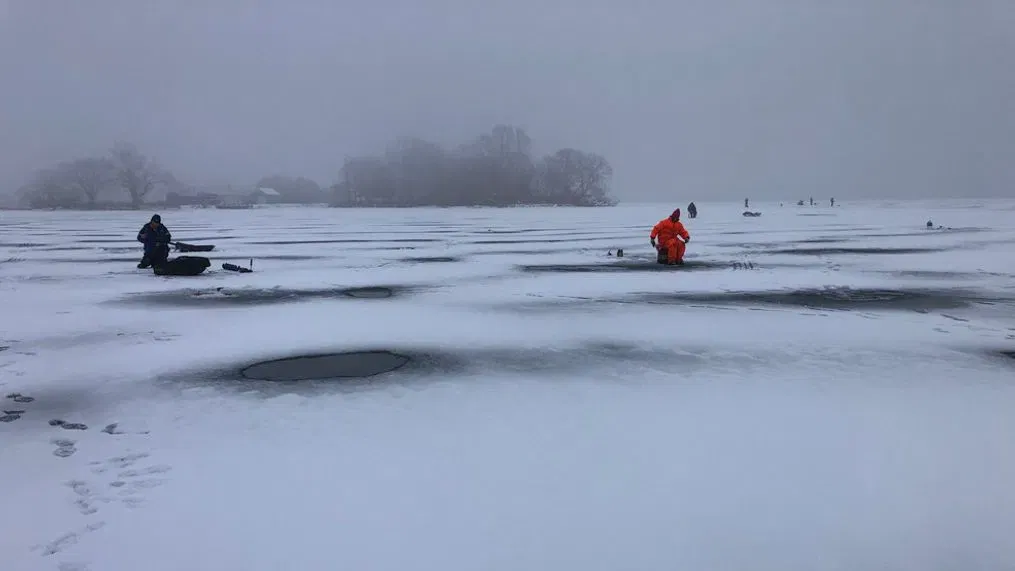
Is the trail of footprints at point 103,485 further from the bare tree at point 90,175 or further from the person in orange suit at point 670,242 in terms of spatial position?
the bare tree at point 90,175

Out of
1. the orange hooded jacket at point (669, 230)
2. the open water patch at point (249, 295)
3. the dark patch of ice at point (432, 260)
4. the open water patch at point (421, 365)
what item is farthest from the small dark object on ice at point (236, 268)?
the orange hooded jacket at point (669, 230)

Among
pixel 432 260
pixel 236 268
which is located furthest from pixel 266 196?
pixel 236 268

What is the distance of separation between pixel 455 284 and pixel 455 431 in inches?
340

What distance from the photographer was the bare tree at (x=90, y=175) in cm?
10250

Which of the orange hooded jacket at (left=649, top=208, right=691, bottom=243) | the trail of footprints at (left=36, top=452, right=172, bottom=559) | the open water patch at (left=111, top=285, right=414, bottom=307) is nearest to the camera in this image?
the trail of footprints at (left=36, top=452, right=172, bottom=559)

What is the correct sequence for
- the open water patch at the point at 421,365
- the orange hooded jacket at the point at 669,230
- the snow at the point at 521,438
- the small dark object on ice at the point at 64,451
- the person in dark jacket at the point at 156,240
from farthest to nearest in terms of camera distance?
the orange hooded jacket at the point at 669,230 → the person in dark jacket at the point at 156,240 → the open water patch at the point at 421,365 → the small dark object on ice at the point at 64,451 → the snow at the point at 521,438

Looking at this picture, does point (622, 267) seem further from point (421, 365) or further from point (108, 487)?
point (108, 487)

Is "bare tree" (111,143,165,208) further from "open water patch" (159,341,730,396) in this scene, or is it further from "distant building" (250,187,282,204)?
"open water patch" (159,341,730,396)

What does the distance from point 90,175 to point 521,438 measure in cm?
11535

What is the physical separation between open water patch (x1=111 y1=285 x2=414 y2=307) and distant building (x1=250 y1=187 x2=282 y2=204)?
430ft

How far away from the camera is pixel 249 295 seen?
12227 mm

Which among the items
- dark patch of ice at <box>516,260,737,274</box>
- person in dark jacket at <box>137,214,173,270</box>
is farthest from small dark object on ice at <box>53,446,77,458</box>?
person in dark jacket at <box>137,214,173,270</box>

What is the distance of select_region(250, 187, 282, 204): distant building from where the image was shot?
137875 millimetres

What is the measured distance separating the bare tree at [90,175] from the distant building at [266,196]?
32976mm
